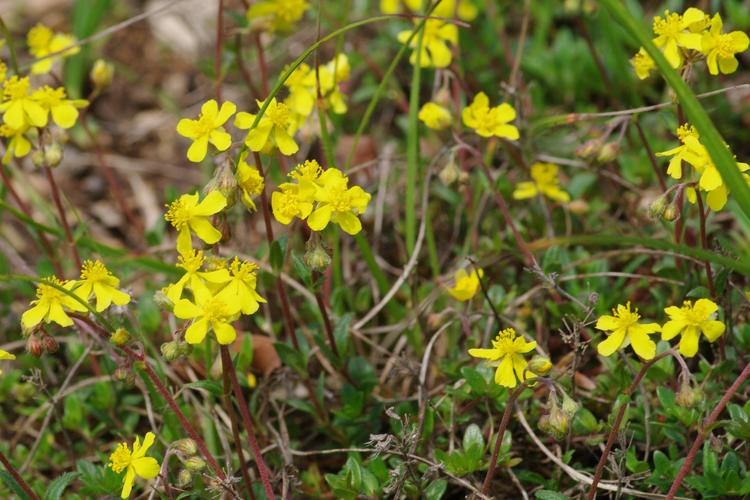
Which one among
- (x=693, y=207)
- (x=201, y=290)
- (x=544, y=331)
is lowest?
(x=544, y=331)

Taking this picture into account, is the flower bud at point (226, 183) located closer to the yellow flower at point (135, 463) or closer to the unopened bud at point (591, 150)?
the yellow flower at point (135, 463)

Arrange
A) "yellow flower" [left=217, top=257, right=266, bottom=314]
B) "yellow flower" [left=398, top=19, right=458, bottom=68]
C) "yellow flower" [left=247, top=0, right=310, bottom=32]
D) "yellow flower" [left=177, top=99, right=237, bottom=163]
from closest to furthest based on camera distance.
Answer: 1. "yellow flower" [left=217, top=257, right=266, bottom=314]
2. "yellow flower" [left=177, top=99, right=237, bottom=163]
3. "yellow flower" [left=398, top=19, right=458, bottom=68]
4. "yellow flower" [left=247, top=0, right=310, bottom=32]

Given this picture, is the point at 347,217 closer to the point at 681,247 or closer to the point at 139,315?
the point at 681,247

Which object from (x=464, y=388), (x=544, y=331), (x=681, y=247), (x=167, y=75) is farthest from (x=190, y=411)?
(x=167, y=75)

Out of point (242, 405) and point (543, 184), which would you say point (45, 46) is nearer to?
point (242, 405)

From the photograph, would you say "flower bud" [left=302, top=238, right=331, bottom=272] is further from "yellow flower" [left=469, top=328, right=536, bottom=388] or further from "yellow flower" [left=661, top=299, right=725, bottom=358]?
"yellow flower" [left=661, top=299, right=725, bottom=358]

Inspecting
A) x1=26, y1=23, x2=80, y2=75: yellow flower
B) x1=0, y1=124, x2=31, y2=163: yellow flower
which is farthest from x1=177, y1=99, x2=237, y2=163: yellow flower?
x1=26, y1=23, x2=80, y2=75: yellow flower

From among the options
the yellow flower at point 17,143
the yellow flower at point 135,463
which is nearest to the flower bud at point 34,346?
the yellow flower at point 135,463
